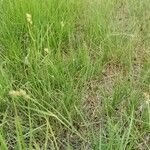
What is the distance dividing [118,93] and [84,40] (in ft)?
1.74

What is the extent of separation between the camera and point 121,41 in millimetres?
1748

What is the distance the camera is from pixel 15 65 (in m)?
1.54

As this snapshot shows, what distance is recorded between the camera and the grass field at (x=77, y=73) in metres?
1.28

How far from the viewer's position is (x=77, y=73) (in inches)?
61.4

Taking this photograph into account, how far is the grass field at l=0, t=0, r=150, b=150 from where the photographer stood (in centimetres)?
128

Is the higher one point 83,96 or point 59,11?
point 59,11

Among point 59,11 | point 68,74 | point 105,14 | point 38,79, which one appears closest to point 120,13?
point 105,14

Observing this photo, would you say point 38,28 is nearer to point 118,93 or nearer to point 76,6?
point 76,6

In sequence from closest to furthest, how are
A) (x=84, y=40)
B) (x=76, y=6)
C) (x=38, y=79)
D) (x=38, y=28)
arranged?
(x=38, y=79) < (x=38, y=28) < (x=84, y=40) < (x=76, y=6)

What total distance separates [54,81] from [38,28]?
1.24 feet

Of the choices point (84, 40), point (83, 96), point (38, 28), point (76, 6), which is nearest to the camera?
point (83, 96)

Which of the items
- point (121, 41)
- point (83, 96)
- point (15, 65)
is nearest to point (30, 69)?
point (15, 65)

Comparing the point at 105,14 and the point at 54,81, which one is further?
the point at 105,14

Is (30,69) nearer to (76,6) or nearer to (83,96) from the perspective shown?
(83,96)
